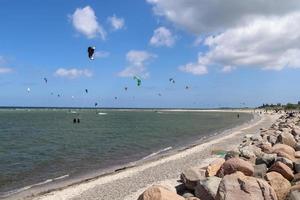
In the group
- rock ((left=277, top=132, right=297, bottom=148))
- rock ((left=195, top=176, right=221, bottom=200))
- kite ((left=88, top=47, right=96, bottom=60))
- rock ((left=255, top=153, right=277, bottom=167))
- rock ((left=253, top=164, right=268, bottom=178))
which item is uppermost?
kite ((left=88, top=47, right=96, bottom=60))

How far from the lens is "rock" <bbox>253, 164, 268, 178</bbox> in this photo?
12.9 metres

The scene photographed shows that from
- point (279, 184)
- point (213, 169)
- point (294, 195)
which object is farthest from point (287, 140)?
point (294, 195)

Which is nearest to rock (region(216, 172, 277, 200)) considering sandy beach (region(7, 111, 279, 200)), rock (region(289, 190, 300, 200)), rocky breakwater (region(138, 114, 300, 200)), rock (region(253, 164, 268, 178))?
rocky breakwater (region(138, 114, 300, 200))

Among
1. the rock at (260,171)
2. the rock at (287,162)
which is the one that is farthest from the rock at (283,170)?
the rock at (287,162)

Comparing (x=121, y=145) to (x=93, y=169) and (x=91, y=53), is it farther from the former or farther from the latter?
(x=91, y=53)

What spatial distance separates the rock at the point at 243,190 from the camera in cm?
1020

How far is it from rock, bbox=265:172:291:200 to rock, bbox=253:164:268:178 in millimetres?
583

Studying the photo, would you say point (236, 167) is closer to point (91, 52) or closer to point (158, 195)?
point (158, 195)

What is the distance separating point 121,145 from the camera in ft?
131

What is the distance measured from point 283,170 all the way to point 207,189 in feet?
9.87

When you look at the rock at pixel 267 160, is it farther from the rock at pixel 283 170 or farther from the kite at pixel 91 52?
the kite at pixel 91 52

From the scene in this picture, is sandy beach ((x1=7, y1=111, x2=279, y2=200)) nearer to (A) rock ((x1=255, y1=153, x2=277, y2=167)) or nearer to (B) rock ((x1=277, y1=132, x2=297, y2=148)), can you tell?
(A) rock ((x1=255, y1=153, x2=277, y2=167))

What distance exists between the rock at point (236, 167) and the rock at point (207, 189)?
1327mm

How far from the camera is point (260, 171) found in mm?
13117
